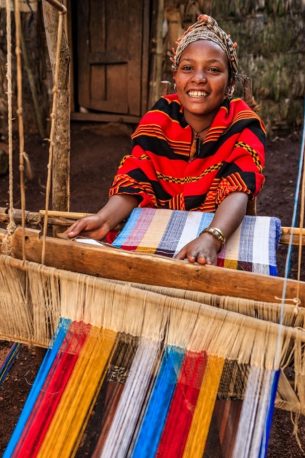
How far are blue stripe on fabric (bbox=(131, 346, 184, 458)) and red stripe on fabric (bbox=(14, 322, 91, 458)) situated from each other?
0.67ft

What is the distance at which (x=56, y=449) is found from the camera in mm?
1161

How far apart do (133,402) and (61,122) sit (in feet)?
5.00

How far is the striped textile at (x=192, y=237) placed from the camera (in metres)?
1.55

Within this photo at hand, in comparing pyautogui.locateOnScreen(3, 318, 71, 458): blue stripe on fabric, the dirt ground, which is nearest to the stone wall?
the dirt ground

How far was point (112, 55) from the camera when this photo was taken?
589 cm

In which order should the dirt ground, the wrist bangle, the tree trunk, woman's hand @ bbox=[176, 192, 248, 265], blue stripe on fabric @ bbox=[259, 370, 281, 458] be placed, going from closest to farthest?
blue stripe on fabric @ bbox=[259, 370, 281, 458] → woman's hand @ bbox=[176, 192, 248, 265] → the wrist bangle → the tree trunk → the dirt ground

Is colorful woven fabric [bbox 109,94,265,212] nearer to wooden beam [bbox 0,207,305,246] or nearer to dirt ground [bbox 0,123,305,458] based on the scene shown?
wooden beam [bbox 0,207,305,246]

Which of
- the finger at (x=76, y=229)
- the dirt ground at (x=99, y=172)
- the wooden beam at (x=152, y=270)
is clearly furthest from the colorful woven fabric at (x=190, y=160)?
the dirt ground at (x=99, y=172)

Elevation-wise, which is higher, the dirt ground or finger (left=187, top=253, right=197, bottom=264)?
finger (left=187, top=253, right=197, bottom=264)

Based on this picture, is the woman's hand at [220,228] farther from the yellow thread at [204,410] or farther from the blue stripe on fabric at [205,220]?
the yellow thread at [204,410]

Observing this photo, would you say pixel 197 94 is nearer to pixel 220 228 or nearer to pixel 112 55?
pixel 220 228

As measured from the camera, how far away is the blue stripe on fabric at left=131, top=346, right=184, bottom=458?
1.14m

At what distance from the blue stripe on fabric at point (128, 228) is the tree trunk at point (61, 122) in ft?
2.09

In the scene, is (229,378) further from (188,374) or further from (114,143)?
(114,143)
